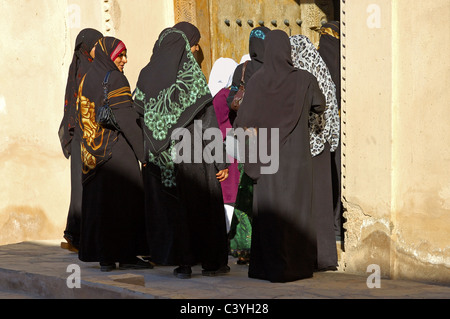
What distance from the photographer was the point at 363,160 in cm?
662

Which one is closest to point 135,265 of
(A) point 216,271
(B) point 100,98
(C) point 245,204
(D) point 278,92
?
(A) point 216,271

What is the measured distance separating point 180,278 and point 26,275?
40.1 inches

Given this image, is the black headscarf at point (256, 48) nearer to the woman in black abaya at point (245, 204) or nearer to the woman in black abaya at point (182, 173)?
the woman in black abaya at point (245, 204)

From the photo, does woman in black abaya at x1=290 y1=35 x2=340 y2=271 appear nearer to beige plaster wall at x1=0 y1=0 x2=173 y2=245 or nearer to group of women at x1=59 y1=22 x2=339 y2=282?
group of women at x1=59 y1=22 x2=339 y2=282

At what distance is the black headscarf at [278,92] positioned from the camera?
6301mm

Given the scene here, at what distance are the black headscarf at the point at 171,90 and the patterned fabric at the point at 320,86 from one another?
0.67m

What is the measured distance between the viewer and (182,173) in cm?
662

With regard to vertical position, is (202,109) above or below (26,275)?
above

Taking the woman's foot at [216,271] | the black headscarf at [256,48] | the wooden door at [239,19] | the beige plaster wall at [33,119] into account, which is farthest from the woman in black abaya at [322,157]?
the beige plaster wall at [33,119]
